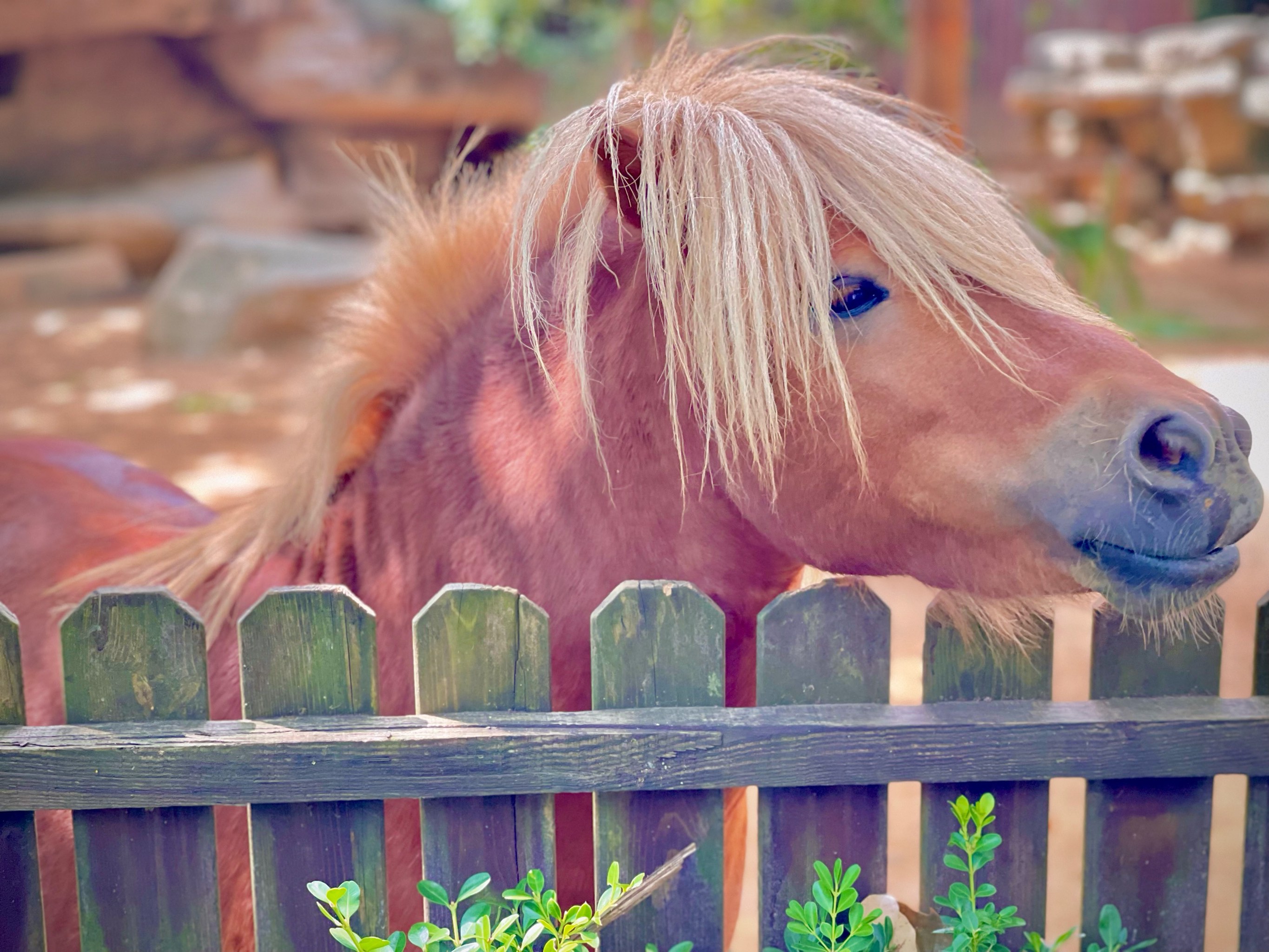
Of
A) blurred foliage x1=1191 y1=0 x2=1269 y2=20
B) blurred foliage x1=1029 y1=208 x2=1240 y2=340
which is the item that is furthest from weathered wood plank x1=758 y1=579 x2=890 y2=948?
blurred foliage x1=1191 y1=0 x2=1269 y2=20

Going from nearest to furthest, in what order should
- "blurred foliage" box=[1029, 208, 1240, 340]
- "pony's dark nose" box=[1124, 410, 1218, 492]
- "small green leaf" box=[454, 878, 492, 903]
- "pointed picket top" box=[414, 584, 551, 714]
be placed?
1. "pony's dark nose" box=[1124, 410, 1218, 492]
2. "small green leaf" box=[454, 878, 492, 903]
3. "pointed picket top" box=[414, 584, 551, 714]
4. "blurred foliage" box=[1029, 208, 1240, 340]

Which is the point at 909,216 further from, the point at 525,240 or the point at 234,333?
the point at 234,333

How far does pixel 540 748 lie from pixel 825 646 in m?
0.40

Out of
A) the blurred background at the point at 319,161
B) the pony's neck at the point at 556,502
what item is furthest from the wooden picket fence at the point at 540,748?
the blurred background at the point at 319,161

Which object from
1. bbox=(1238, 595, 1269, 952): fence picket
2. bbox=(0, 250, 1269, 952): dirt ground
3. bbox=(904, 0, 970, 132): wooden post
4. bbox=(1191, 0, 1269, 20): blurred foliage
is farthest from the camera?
bbox=(1191, 0, 1269, 20): blurred foliage

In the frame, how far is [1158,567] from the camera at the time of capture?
132 centimetres

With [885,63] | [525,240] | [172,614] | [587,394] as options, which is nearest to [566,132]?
[525,240]

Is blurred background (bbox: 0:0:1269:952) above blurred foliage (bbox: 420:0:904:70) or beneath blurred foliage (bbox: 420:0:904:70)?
beneath

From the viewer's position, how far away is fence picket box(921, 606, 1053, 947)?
1.54 metres

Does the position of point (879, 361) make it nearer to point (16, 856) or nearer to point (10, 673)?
point (10, 673)

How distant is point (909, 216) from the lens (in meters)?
1.43

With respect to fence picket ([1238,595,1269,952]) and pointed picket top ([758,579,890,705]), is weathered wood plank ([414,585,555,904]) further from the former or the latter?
fence picket ([1238,595,1269,952])

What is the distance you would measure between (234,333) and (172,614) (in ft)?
24.6

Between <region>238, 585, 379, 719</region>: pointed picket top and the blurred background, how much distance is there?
3526 mm
